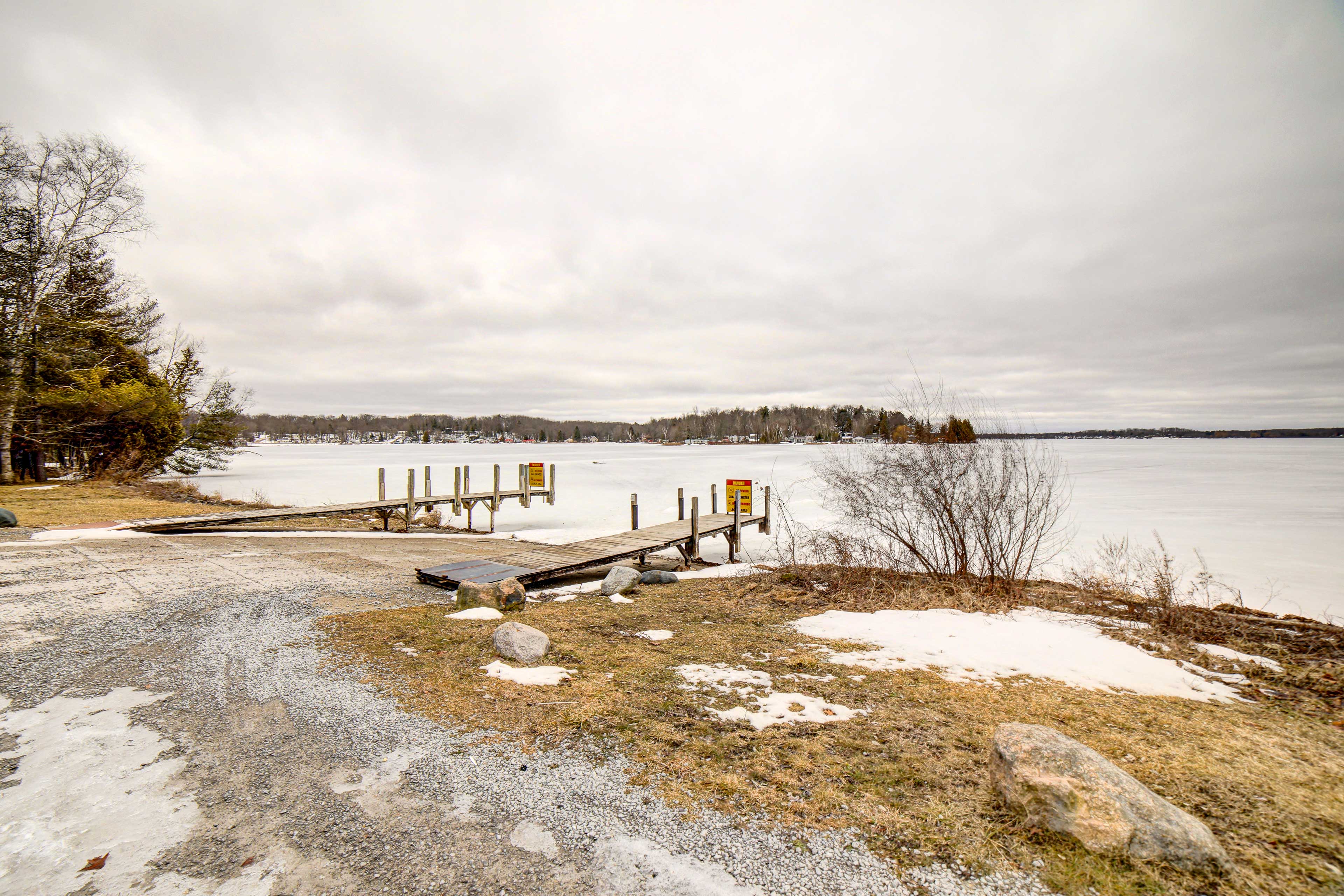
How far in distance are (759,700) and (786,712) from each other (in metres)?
0.26

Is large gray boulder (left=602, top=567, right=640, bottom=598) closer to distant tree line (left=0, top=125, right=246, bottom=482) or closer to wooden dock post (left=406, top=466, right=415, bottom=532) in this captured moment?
wooden dock post (left=406, top=466, right=415, bottom=532)

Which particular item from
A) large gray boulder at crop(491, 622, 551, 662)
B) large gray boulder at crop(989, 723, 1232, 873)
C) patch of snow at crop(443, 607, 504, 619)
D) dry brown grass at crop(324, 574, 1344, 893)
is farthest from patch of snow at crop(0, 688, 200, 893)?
large gray boulder at crop(989, 723, 1232, 873)

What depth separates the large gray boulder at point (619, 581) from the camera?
809cm

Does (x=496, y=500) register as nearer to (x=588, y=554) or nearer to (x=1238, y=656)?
(x=588, y=554)

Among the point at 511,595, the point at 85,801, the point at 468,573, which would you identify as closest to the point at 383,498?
the point at 468,573

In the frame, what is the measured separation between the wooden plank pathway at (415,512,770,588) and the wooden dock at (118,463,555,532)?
694 cm

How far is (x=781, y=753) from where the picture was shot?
3.37 metres

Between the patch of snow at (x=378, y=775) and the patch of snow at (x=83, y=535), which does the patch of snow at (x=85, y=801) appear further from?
the patch of snow at (x=83, y=535)

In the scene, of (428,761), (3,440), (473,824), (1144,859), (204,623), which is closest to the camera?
(1144,859)

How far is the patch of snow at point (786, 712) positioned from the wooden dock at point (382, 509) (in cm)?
1299

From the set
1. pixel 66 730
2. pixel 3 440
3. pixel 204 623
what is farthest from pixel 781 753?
pixel 3 440

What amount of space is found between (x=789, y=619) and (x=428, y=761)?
4.61 metres

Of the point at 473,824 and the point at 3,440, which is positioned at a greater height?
the point at 3,440

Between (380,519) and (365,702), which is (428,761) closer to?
(365,702)
